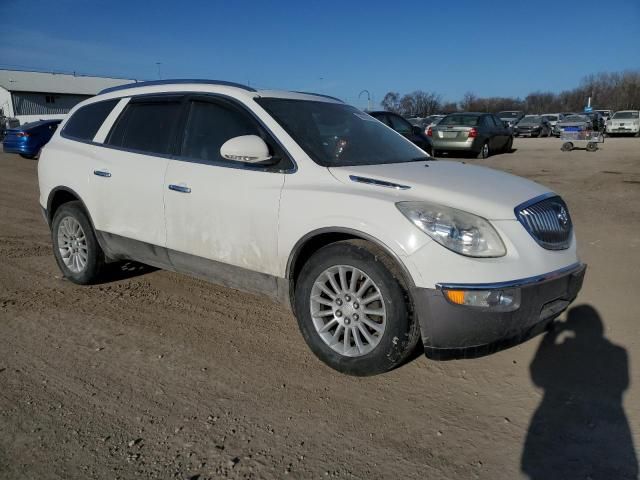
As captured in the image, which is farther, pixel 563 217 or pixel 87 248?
pixel 87 248

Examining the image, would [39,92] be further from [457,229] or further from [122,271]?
[457,229]

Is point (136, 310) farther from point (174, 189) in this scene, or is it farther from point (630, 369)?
point (630, 369)

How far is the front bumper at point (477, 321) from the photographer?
2.84 m

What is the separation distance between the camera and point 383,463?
2.49 meters

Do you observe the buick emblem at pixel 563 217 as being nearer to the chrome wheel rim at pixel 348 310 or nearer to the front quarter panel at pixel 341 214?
the front quarter panel at pixel 341 214

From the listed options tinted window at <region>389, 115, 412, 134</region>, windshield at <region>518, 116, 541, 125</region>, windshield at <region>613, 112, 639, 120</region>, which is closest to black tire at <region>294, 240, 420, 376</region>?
tinted window at <region>389, 115, 412, 134</region>

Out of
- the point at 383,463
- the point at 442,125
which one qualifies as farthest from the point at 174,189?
the point at 442,125

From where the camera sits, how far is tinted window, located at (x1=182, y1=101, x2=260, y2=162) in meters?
3.84

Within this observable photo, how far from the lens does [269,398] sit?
3.05 m

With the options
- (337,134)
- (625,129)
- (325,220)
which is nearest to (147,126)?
(337,134)

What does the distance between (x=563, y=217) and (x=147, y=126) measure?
3.34m

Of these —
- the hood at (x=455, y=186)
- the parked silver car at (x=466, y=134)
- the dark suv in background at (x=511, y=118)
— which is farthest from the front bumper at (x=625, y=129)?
the hood at (x=455, y=186)

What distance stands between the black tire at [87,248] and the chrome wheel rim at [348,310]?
8.14 ft

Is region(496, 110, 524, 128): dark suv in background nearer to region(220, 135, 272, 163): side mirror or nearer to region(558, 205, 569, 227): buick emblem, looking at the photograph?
region(558, 205, 569, 227): buick emblem
